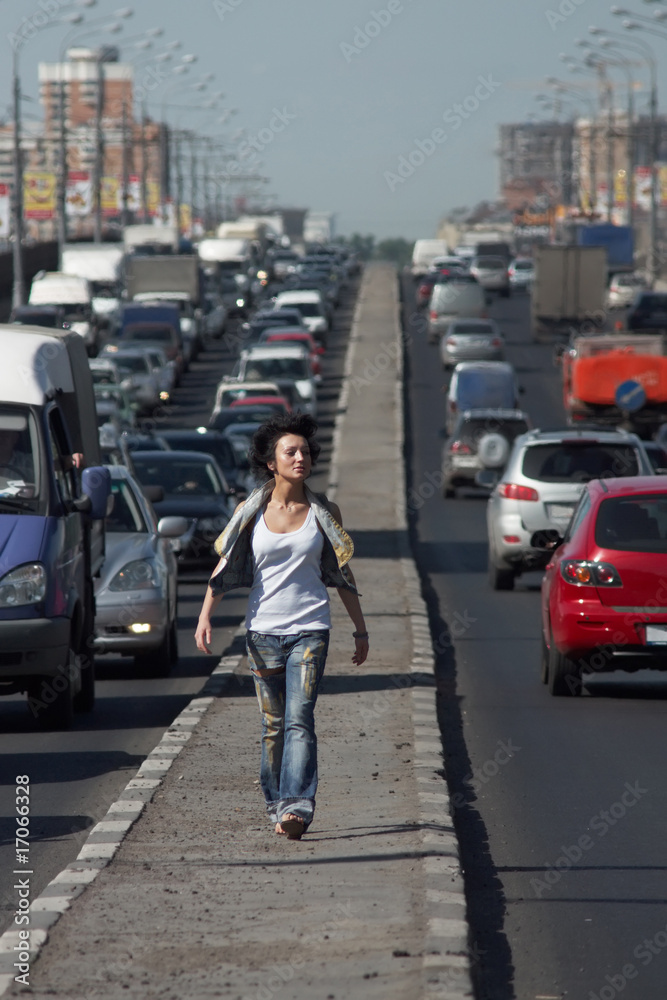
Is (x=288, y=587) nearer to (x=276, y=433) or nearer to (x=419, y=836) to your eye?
(x=276, y=433)

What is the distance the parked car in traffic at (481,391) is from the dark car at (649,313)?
55.9ft

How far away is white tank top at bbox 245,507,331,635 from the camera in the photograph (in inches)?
303

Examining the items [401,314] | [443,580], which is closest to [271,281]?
[401,314]

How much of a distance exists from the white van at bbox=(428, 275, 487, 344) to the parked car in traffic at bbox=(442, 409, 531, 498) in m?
34.7

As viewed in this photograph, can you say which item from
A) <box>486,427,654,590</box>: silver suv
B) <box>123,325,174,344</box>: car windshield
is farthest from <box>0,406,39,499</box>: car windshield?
<box>123,325,174,344</box>: car windshield

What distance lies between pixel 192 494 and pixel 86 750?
558 inches

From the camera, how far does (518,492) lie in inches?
846

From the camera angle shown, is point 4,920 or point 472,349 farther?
point 472,349

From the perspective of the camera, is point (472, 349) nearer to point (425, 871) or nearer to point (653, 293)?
point (653, 293)

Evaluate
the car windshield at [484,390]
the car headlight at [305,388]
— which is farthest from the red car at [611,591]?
the car headlight at [305,388]

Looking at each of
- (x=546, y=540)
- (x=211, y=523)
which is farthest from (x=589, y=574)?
(x=211, y=523)

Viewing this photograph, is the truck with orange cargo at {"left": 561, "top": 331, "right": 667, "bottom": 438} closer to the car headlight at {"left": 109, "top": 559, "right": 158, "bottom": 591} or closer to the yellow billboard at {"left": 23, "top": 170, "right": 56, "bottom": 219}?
the car headlight at {"left": 109, "top": 559, "right": 158, "bottom": 591}

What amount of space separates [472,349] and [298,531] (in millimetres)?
54181

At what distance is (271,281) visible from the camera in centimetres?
11100
